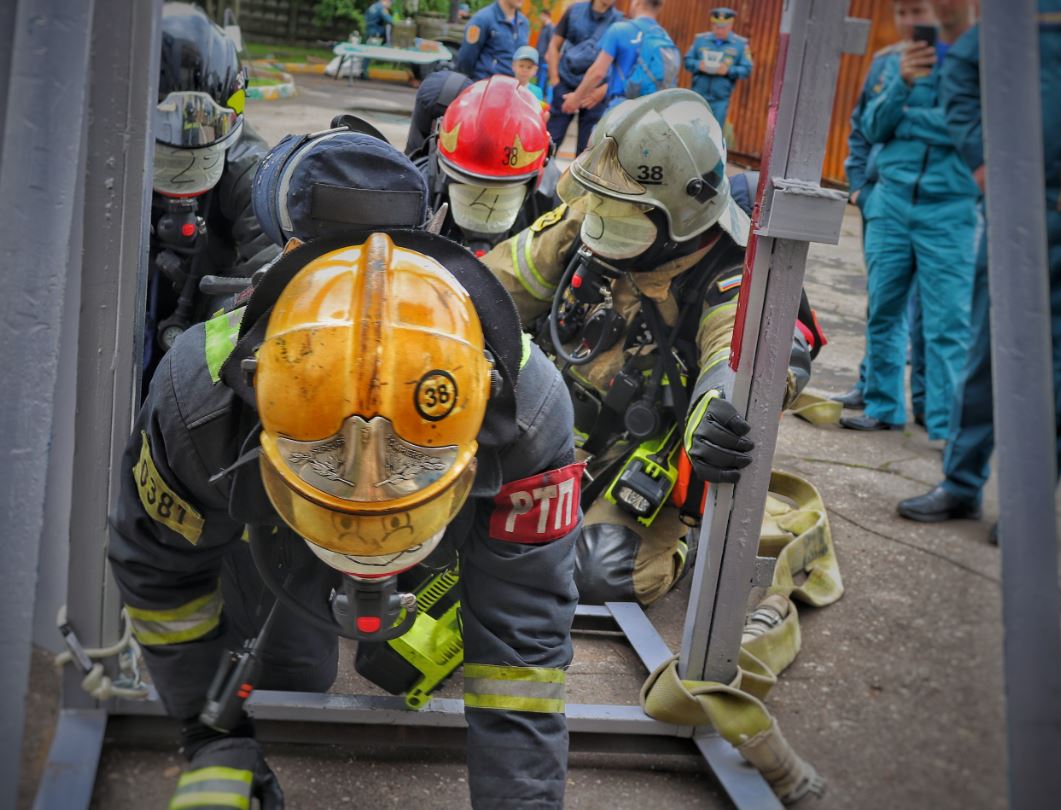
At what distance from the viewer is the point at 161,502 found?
5.83ft

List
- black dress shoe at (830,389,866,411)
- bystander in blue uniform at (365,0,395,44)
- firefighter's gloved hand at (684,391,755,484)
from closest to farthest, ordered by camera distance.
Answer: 1. firefighter's gloved hand at (684,391,755,484)
2. black dress shoe at (830,389,866,411)
3. bystander in blue uniform at (365,0,395,44)

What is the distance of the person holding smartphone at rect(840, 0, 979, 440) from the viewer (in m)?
4.52

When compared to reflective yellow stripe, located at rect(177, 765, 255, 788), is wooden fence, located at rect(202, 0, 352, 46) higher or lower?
higher

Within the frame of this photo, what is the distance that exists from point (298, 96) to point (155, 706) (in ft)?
36.5

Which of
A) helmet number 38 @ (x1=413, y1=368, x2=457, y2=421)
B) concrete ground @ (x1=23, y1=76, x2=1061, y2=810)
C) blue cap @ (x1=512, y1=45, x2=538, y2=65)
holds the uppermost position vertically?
blue cap @ (x1=512, y1=45, x2=538, y2=65)

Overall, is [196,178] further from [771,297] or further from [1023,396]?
[1023,396]

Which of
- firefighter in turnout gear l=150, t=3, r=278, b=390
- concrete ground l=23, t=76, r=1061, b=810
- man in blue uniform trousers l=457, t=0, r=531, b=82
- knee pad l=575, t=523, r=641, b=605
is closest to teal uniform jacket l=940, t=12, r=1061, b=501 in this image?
concrete ground l=23, t=76, r=1061, b=810

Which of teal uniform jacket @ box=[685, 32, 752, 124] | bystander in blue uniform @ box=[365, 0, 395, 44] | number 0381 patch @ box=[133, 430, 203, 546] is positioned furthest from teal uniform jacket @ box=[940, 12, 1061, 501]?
bystander in blue uniform @ box=[365, 0, 395, 44]

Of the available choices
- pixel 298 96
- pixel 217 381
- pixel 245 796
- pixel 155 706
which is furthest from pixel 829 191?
pixel 298 96

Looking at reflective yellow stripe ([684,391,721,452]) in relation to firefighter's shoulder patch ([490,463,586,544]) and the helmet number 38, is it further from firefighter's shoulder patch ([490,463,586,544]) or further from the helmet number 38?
the helmet number 38

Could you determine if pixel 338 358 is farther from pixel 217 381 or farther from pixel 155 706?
pixel 155 706

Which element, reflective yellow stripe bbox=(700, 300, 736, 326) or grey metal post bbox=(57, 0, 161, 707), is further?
reflective yellow stripe bbox=(700, 300, 736, 326)

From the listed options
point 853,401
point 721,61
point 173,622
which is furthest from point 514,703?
point 721,61

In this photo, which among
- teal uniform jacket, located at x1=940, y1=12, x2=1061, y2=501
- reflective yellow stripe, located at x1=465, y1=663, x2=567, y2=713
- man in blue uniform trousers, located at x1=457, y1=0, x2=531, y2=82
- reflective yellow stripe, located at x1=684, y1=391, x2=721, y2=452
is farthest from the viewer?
man in blue uniform trousers, located at x1=457, y1=0, x2=531, y2=82
